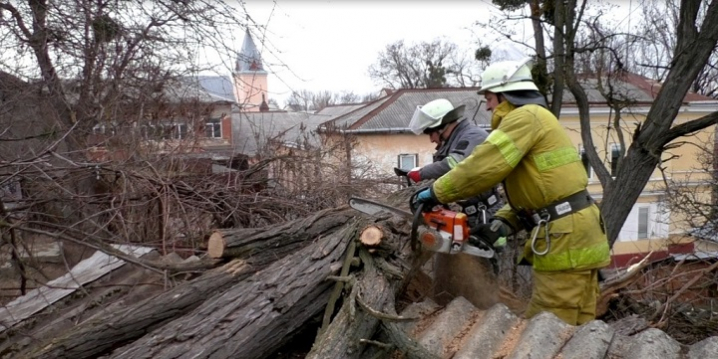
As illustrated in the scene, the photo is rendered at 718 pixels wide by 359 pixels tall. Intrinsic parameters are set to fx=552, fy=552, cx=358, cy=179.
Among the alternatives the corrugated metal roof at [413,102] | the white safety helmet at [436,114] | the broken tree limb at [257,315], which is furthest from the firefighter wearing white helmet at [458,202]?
the corrugated metal roof at [413,102]

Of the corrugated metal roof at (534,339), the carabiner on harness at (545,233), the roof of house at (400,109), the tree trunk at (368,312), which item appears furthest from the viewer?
the roof of house at (400,109)

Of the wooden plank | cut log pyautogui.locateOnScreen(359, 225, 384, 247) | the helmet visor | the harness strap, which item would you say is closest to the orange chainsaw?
cut log pyautogui.locateOnScreen(359, 225, 384, 247)

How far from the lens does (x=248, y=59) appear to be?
5445 mm

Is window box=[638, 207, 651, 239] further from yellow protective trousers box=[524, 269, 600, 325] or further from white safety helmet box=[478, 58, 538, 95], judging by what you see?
white safety helmet box=[478, 58, 538, 95]

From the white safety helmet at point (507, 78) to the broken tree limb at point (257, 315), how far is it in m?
1.15

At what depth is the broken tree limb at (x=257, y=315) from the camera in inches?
96.7

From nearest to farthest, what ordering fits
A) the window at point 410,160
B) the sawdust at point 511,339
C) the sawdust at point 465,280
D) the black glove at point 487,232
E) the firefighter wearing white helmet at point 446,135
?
the sawdust at point 511,339, the black glove at point 487,232, the sawdust at point 465,280, the firefighter wearing white helmet at point 446,135, the window at point 410,160

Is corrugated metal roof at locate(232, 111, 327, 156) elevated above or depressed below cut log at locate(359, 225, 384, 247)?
above

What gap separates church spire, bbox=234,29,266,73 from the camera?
16.6 feet

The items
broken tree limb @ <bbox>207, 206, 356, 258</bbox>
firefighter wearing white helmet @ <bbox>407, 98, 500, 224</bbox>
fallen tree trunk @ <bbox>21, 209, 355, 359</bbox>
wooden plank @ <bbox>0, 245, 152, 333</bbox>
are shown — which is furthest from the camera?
firefighter wearing white helmet @ <bbox>407, 98, 500, 224</bbox>

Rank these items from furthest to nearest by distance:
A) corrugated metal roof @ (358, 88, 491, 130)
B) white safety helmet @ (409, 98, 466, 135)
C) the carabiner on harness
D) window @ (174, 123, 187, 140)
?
corrugated metal roof @ (358, 88, 491, 130) < window @ (174, 123, 187, 140) < white safety helmet @ (409, 98, 466, 135) < the carabiner on harness

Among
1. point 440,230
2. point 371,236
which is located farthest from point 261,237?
point 440,230

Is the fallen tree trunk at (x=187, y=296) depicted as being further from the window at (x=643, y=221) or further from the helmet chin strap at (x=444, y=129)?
the window at (x=643, y=221)

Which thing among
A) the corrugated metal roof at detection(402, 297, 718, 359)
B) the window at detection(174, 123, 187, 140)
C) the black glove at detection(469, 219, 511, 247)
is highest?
the window at detection(174, 123, 187, 140)
